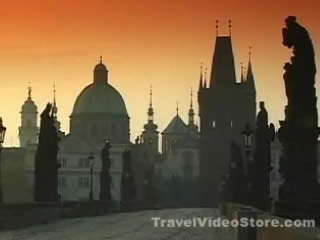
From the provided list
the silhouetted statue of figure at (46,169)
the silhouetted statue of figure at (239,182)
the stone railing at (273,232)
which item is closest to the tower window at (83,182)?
the silhouetted statue of figure at (239,182)

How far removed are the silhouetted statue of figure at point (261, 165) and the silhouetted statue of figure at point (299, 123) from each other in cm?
1432

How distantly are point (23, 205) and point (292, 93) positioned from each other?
2085cm

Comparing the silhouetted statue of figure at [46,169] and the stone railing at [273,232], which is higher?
the silhouetted statue of figure at [46,169]

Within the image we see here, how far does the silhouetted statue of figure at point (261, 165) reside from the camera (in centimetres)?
5275

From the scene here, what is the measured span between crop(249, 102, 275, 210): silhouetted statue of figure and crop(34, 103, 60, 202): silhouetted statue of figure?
1364 cm

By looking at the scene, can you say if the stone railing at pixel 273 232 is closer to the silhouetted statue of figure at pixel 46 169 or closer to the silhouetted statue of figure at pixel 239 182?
the silhouetted statue of figure at pixel 239 182

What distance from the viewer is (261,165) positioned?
56.1 meters

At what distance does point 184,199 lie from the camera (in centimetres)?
19525

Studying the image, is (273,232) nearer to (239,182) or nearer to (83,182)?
(239,182)

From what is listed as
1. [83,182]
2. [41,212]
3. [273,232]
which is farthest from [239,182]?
[83,182]

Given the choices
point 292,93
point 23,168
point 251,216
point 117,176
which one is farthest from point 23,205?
point 117,176

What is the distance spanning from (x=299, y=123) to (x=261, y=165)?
20.7m

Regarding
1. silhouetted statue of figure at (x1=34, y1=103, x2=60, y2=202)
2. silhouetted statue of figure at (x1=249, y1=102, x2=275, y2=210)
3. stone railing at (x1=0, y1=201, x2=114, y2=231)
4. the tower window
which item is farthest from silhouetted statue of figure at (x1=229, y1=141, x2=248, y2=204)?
the tower window

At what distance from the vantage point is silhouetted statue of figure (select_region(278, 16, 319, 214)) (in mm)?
35031
